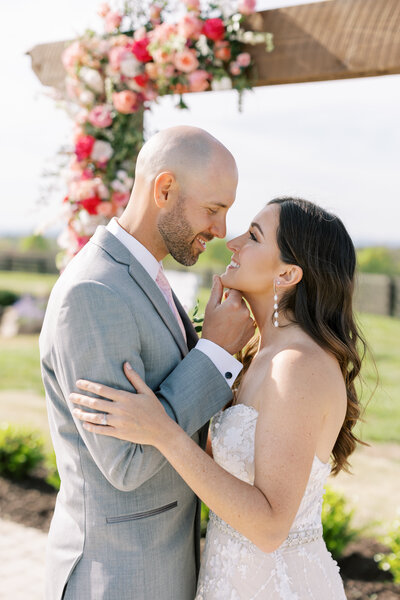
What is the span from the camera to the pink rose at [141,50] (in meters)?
4.77

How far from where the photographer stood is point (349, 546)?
5.01 meters

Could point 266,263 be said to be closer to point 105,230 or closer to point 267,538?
point 105,230

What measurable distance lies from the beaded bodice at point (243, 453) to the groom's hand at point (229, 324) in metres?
0.27

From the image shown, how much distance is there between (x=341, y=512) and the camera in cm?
473

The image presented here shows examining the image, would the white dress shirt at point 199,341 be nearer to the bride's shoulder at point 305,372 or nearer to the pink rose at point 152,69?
the bride's shoulder at point 305,372

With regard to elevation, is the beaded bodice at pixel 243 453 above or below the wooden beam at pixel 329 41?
A: below

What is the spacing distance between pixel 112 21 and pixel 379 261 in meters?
24.7

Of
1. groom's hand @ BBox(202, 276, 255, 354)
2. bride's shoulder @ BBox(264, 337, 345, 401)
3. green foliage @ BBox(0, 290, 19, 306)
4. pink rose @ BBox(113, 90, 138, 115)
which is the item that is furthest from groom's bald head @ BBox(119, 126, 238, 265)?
green foliage @ BBox(0, 290, 19, 306)

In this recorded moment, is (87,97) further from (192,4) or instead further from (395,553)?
(395,553)

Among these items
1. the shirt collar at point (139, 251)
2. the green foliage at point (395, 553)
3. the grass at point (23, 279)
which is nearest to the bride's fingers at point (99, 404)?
the shirt collar at point (139, 251)

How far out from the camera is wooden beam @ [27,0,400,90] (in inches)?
146

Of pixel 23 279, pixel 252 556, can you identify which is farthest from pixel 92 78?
pixel 23 279

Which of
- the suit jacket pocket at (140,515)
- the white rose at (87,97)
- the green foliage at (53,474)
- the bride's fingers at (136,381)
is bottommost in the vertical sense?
the green foliage at (53,474)

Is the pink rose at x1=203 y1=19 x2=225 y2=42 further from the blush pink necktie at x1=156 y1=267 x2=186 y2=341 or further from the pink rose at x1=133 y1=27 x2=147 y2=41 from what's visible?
the blush pink necktie at x1=156 y1=267 x2=186 y2=341
